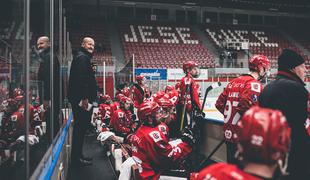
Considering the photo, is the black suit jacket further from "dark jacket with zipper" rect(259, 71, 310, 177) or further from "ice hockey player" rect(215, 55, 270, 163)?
"dark jacket with zipper" rect(259, 71, 310, 177)

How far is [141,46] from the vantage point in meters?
17.0

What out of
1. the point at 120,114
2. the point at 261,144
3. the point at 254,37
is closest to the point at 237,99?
the point at 261,144

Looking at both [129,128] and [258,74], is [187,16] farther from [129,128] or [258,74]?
[258,74]

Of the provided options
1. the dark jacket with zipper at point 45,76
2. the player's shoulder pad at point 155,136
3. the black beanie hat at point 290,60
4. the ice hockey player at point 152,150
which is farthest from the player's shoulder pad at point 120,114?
the black beanie hat at point 290,60

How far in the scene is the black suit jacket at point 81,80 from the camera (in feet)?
11.1

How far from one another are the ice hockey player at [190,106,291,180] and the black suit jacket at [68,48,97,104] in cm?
267

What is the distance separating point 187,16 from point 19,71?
66.9 feet

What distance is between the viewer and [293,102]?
2.00 meters

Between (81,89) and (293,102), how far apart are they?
2181 mm

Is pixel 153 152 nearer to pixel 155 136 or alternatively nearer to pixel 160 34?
pixel 155 136

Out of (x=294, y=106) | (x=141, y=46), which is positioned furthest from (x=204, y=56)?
(x=294, y=106)

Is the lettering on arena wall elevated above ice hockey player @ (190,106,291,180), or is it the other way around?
the lettering on arena wall

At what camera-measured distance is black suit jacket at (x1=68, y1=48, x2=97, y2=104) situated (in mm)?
3391

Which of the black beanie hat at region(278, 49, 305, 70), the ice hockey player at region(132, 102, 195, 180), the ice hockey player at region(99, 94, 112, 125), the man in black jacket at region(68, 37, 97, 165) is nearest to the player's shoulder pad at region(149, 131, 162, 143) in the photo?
the ice hockey player at region(132, 102, 195, 180)
